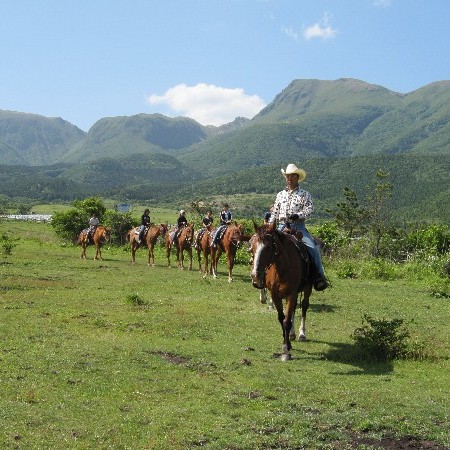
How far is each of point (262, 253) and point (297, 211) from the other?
6.07 ft

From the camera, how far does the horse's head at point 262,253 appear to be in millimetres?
9477

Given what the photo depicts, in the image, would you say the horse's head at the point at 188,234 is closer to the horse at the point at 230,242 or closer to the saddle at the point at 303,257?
the horse at the point at 230,242

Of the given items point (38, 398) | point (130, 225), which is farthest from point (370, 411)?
point (130, 225)

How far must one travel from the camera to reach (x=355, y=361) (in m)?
10.1

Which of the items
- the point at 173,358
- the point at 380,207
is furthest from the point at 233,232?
the point at 380,207

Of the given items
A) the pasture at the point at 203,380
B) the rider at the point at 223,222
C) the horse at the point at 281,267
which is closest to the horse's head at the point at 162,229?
the rider at the point at 223,222

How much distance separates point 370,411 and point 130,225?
42395 millimetres

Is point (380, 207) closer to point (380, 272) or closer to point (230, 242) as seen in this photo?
point (380, 272)

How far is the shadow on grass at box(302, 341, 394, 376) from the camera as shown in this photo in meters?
9.35

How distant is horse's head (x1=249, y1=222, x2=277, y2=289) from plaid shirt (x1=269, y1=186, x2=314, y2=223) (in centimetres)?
121

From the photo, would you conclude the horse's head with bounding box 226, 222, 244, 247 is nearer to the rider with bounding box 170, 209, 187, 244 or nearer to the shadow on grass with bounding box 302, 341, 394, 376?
the rider with bounding box 170, 209, 187, 244

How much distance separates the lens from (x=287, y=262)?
33.2ft

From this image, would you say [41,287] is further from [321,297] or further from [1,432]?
[1,432]

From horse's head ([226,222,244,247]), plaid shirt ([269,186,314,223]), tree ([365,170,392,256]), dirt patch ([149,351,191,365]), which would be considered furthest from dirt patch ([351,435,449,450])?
tree ([365,170,392,256])
